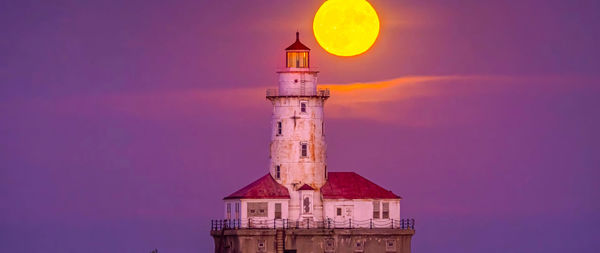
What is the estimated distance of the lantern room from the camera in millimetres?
155125

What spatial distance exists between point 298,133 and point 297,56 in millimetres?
4997

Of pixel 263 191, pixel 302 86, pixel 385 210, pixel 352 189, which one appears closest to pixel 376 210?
pixel 385 210

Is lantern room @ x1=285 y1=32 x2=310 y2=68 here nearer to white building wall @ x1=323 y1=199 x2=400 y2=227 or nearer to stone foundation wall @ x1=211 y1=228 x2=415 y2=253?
white building wall @ x1=323 y1=199 x2=400 y2=227

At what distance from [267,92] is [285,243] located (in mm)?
10331

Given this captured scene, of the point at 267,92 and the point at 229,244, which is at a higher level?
the point at 267,92

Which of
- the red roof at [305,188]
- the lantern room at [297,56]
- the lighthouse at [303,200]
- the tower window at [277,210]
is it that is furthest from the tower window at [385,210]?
the lantern room at [297,56]

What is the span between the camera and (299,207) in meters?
153

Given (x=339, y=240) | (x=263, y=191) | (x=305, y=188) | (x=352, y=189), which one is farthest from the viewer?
(x=352, y=189)

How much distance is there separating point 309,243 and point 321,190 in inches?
165

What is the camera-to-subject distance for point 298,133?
154m

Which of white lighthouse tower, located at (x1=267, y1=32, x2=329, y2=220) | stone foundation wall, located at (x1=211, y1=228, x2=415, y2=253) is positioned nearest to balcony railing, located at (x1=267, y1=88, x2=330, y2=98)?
white lighthouse tower, located at (x1=267, y1=32, x2=329, y2=220)

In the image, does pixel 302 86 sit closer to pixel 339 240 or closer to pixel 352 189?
pixel 352 189

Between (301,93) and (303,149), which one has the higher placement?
(301,93)

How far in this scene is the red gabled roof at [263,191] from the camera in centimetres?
15200
